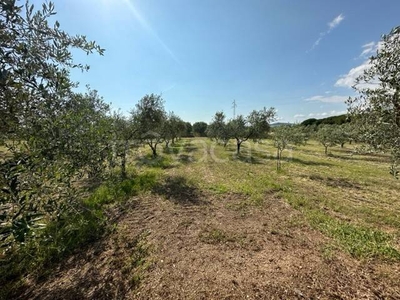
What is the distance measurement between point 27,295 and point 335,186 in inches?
582

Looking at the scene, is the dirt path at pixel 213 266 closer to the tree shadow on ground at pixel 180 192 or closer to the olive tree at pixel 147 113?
the tree shadow on ground at pixel 180 192

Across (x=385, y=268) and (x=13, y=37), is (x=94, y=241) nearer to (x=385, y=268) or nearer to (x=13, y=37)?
(x=13, y=37)

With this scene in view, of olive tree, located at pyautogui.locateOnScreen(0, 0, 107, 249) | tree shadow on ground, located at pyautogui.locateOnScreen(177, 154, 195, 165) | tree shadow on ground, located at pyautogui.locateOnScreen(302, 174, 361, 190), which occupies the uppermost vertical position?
olive tree, located at pyautogui.locateOnScreen(0, 0, 107, 249)

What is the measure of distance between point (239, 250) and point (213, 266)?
102 cm

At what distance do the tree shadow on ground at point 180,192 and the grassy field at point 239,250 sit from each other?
4.3 inches

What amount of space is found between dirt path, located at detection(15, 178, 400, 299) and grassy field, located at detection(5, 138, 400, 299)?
0.02 metres

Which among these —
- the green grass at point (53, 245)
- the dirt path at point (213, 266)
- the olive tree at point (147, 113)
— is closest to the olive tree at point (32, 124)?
the green grass at point (53, 245)

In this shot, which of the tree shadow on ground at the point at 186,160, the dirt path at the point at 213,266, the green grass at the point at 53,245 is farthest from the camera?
the tree shadow on ground at the point at 186,160

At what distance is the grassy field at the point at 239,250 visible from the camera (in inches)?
158

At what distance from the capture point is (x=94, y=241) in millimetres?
5926

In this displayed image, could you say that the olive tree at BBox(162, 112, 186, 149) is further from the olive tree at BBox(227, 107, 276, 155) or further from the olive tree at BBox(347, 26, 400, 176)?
the olive tree at BBox(347, 26, 400, 176)

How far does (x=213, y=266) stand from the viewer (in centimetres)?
466

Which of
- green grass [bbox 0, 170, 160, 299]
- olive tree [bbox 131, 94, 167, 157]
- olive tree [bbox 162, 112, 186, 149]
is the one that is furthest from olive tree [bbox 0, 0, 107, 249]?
olive tree [bbox 162, 112, 186, 149]

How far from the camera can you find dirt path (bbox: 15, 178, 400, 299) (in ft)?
12.9
